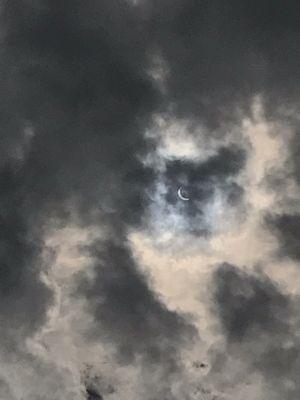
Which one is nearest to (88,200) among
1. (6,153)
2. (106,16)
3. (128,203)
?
(128,203)

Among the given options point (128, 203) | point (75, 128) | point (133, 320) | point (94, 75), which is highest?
point (94, 75)

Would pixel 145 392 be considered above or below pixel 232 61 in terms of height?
below

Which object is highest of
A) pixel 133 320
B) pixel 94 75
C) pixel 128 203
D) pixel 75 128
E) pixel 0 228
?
pixel 94 75

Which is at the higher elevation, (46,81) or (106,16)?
(106,16)

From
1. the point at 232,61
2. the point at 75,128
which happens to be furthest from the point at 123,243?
the point at 232,61

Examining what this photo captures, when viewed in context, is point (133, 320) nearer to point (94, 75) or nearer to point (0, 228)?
point (0, 228)

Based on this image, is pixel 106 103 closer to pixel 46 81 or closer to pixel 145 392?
pixel 46 81

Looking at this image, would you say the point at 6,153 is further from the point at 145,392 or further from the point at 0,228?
the point at 145,392
